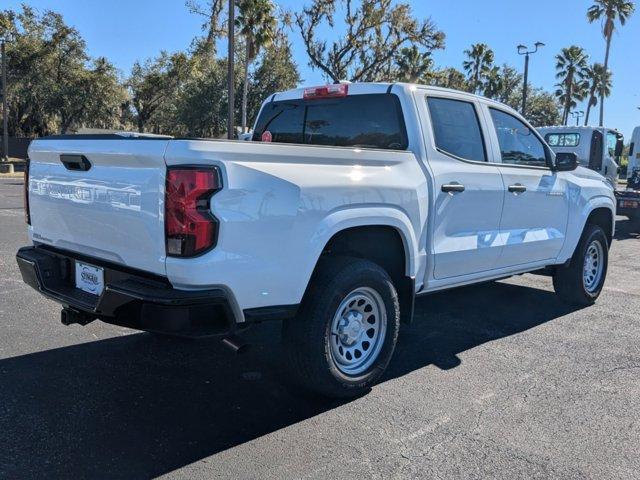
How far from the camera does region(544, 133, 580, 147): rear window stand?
13727mm

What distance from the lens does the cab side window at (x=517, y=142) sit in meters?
5.25

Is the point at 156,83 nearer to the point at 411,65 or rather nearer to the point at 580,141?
the point at 411,65

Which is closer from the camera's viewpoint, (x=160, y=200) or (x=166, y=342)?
(x=160, y=200)

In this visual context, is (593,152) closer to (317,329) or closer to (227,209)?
(317,329)

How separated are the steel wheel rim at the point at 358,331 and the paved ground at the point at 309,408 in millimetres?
255

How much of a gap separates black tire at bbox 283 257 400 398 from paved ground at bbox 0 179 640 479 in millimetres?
168

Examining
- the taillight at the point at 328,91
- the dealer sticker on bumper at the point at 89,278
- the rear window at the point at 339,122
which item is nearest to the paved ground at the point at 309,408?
the dealer sticker on bumper at the point at 89,278

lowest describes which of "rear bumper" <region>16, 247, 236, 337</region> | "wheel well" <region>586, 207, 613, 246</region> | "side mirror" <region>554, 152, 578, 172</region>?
"rear bumper" <region>16, 247, 236, 337</region>

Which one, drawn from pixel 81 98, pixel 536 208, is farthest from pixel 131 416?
pixel 81 98

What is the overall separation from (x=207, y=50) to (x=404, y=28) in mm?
13158

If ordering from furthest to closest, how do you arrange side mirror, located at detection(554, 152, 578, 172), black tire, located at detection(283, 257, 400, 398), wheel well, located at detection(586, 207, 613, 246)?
wheel well, located at detection(586, 207, 613, 246) < side mirror, located at detection(554, 152, 578, 172) < black tire, located at detection(283, 257, 400, 398)

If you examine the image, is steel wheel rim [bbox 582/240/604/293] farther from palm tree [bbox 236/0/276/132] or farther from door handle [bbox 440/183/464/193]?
palm tree [bbox 236/0/276/132]

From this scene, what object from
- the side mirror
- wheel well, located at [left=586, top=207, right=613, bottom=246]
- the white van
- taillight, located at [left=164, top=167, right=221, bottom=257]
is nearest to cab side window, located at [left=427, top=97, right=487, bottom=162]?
the side mirror

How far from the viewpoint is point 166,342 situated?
4.89 meters
